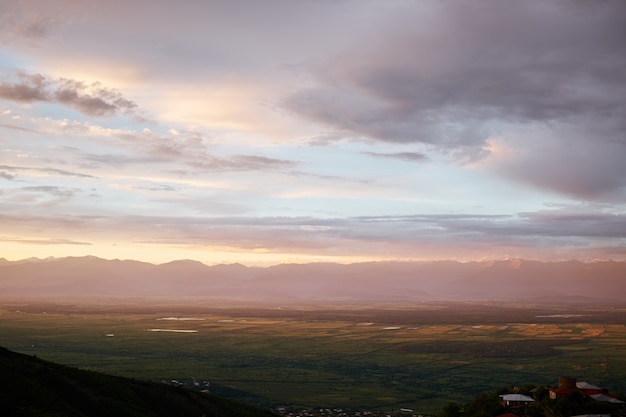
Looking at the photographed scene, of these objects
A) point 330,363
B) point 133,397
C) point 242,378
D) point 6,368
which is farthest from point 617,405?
point 330,363

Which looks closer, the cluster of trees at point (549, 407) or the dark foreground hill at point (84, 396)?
the dark foreground hill at point (84, 396)

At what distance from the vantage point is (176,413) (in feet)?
282

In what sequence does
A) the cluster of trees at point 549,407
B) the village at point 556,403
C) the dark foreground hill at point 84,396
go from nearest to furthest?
the dark foreground hill at point 84,396, the cluster of trees at point 549,407, the village at point 556,403

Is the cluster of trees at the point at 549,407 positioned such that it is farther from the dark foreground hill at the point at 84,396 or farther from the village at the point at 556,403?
the dark foreground hill at the point at 84,396

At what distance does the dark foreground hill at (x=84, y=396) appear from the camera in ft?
237

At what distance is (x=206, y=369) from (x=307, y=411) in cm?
5267

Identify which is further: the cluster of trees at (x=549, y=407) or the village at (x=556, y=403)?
the village at (x=556, y=403)

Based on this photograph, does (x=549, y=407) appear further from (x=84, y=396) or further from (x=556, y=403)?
(x=84, y=396)

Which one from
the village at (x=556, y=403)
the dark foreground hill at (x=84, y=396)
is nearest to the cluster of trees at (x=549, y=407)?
the village at (x=556, y=403)

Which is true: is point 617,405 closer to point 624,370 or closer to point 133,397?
point 133,397

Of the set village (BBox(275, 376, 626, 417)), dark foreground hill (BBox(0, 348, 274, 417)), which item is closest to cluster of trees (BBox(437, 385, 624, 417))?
village (BBox(275, 376, 626, 417))

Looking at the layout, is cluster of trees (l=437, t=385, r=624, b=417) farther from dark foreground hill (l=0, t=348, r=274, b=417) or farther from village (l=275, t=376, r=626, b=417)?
dark foreground hill (l=0, t=348, r=274, b=417)

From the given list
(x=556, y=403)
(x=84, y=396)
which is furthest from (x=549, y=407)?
(x=84, y=396)

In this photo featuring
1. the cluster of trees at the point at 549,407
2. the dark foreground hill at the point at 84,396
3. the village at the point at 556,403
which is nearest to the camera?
the dark foreground hill at the point at 84,396
